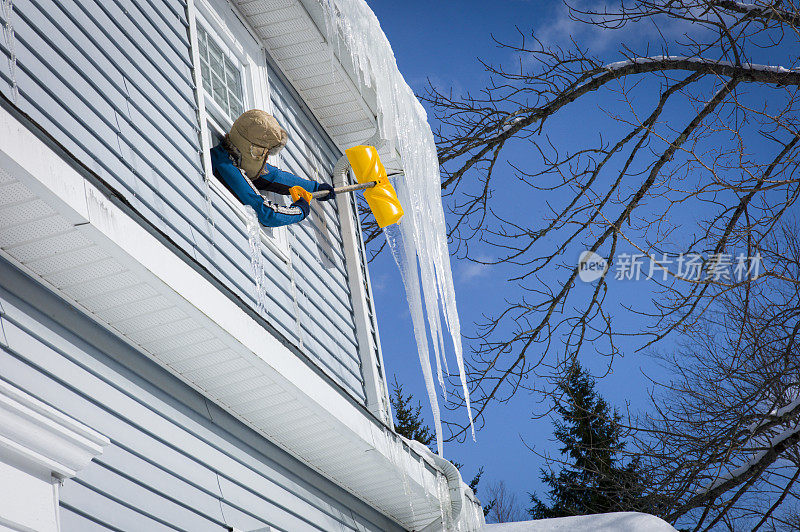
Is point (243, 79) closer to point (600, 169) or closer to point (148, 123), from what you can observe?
point (148, 123)

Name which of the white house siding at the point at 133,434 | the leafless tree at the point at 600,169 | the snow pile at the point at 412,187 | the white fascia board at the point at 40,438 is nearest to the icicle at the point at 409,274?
the snow pile at the point at 412,187

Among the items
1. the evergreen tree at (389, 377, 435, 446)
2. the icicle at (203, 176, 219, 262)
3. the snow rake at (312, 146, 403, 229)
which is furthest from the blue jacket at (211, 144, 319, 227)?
the evergreen tree at (389, 377, 435, 446)

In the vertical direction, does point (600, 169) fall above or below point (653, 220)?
above

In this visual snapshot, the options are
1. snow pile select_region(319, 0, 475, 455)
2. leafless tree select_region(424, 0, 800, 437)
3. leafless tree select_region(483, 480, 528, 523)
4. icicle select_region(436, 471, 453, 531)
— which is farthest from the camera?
leafless tree select_region(483, 480, 528, 523)

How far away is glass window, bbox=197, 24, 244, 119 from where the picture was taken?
189 inches

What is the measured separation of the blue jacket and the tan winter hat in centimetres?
7

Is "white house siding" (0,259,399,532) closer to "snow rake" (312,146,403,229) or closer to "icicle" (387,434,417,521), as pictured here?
"icicle" (387,434,417,521)

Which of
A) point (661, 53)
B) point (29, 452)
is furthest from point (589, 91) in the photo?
point (29, 452)

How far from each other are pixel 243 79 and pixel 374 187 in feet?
3.96

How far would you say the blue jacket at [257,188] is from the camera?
4340mm

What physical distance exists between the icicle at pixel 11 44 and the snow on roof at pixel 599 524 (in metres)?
5.26

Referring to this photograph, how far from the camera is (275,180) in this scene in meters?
4.75

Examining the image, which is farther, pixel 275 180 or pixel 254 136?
pixel 275 180

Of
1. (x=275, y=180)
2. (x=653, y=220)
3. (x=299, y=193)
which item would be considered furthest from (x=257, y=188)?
(x=653, y=220)
